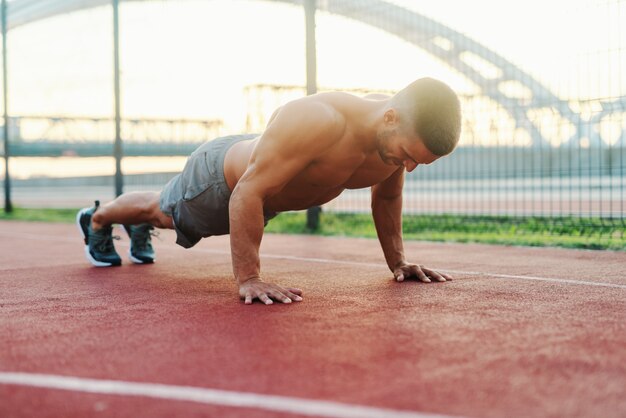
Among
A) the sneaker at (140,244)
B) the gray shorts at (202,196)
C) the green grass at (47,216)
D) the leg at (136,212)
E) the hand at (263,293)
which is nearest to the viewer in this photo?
the hand at (263,293)

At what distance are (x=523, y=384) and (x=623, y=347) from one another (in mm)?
553

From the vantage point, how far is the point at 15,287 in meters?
3.76

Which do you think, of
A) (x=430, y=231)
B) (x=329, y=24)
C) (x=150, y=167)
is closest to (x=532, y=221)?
(x=430, y=231)

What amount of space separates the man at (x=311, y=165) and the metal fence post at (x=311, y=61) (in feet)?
11.8

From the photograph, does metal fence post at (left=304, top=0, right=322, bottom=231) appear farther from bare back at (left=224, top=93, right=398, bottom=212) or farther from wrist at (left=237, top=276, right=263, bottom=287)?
wrist at (left=237, top=276, right=263, bottom=287)

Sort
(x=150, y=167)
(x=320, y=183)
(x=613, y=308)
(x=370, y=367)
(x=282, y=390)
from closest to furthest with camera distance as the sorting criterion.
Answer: (x=282, y=390)
(x=370, y=367)
(x=613, y=308)
(x=320, y=183)
(x=150, y=167)

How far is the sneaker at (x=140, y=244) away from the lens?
475 cm

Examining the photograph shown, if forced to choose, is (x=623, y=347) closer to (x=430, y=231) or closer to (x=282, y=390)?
(x=282, y=390)

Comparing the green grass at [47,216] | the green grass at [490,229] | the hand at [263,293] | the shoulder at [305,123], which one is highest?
the shoulder at [305,123]

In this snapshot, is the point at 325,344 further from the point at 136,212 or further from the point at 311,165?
the point at 136,212

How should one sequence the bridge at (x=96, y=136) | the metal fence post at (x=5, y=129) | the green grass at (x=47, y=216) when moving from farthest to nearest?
the bridge at (x=96, y=136)
the metal fence post at (x=5, y=129)
the green grass at (x=47, y=216)

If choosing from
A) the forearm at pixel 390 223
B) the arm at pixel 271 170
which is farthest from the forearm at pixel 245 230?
the forearm at pixel 390 223

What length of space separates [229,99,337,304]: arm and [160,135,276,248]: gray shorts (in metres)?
0.61

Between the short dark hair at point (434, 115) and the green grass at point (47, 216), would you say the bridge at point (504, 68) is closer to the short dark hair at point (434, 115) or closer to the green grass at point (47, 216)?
the short dark hair at point (434, 115)
